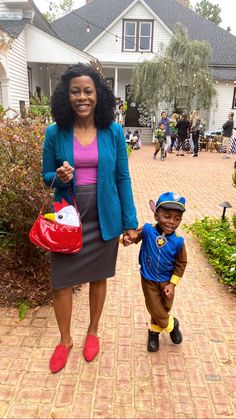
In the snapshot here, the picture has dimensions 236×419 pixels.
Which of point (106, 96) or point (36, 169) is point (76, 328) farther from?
point (106, 96)

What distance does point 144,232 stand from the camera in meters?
2.48

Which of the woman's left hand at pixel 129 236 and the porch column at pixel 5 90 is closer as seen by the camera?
the woman's left hand at pixel 129 236

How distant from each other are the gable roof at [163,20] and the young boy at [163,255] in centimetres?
2216

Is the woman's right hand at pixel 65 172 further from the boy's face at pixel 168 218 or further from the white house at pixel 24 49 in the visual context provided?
the white house at pixel 24 49

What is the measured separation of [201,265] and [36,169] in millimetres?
2352

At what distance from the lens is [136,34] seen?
20781 mm

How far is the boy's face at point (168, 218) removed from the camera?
7.79 ft

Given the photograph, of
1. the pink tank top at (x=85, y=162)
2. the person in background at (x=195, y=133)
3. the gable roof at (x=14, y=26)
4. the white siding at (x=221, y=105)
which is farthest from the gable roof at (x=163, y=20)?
the pink tank top at (x=85, y=162)

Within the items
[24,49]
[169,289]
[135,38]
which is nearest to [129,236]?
[169,289]

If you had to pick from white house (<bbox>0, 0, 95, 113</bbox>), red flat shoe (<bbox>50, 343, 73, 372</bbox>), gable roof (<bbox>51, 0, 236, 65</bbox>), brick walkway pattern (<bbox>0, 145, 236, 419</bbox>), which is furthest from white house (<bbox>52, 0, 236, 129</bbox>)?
red flat shoe (<bbox>50, 343, 73, 372</bbox>)

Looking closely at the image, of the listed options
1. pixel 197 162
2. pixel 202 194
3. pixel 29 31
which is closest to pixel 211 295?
pixel 202 194

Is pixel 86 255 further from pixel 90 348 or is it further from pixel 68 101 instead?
pixel 68 101

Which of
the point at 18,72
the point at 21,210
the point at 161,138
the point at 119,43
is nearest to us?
the point at 21,210

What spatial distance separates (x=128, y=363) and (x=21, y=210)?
1677 millimetres
